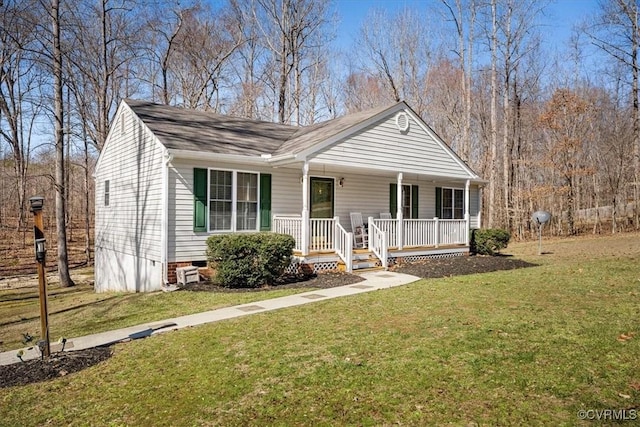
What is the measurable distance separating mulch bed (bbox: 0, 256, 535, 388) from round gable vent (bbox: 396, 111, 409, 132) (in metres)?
4.37

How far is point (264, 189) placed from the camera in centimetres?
1162

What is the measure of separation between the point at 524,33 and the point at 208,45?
19.7 metres

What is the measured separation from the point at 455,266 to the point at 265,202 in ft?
18.9

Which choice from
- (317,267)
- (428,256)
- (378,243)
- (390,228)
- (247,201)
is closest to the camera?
(317,267)

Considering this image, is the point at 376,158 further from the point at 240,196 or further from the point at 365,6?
the point at 365,6

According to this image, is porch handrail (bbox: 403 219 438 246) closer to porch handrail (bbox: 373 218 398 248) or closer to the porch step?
porch handrail (bbox: 373 218 398 248)

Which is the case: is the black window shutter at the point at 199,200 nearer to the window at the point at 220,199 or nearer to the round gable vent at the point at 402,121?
the window at the point at 220,199

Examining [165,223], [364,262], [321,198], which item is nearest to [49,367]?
[165,223]

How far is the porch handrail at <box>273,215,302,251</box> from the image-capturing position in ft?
36.5

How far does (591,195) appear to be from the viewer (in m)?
29.7

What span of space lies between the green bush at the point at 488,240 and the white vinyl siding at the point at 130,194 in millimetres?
10960

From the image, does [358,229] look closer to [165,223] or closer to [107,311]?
[165,223]

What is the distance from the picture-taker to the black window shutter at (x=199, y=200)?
34.2 feet

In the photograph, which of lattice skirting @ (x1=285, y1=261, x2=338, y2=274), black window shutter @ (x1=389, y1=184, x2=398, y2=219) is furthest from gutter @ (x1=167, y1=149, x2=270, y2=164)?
black window shutter @ (x1=389, y1=184, x2=398, y2=219)
